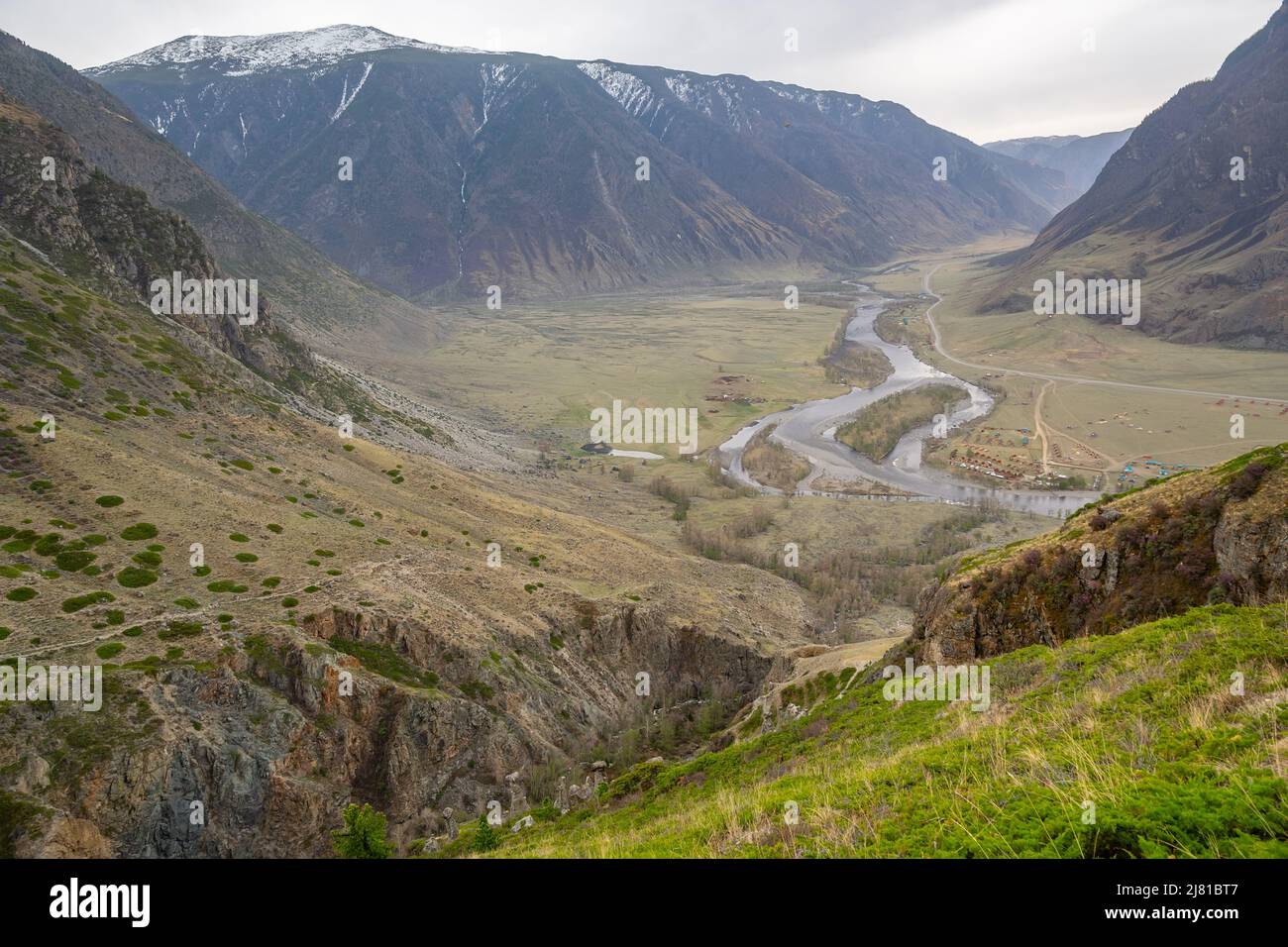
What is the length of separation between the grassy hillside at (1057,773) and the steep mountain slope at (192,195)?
452 ft

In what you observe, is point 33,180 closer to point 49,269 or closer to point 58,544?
point 49,269

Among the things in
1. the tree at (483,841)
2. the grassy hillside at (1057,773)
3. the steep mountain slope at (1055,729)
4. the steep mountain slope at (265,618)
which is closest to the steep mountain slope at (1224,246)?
the steep mountain slope at (265,618)

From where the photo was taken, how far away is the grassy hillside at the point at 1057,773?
20.9ft

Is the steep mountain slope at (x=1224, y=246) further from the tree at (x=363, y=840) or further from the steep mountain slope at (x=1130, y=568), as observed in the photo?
the tree at (x=363, y=840)

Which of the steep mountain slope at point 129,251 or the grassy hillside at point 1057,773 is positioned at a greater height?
the steep mountain slope at point 129,251

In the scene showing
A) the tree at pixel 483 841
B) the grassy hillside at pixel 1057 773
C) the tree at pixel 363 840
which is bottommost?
the tree at pixel 483 841

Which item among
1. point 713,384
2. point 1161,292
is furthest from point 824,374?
point 1161,292

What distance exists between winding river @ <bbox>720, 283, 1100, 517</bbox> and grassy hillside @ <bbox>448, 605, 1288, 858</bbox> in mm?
71294

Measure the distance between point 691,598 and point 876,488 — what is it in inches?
1909

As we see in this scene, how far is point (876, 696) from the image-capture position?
20531 millimetres

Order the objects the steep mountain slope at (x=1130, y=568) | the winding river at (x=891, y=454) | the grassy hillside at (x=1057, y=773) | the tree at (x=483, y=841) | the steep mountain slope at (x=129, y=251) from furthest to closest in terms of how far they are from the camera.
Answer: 1. the winding river at (x=891, y=454)
2. the steep mountain slope at (x=129, y=251)
3. the tree at (x=483, y=841)
4. the steep mountain slope at (x=1130, y=568)
5. the grassy hillside at (x=1057, y=773)

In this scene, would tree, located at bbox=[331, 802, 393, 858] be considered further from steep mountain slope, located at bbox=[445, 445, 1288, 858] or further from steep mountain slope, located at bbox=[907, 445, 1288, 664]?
steep mountain slope, located at bbox=[907, 445, 1288, 664]

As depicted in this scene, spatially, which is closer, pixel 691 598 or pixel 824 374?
pixel 691 598

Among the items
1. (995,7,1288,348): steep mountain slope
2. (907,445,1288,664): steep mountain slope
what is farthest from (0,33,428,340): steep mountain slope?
(995,7,1288,348): steep mountain slope
